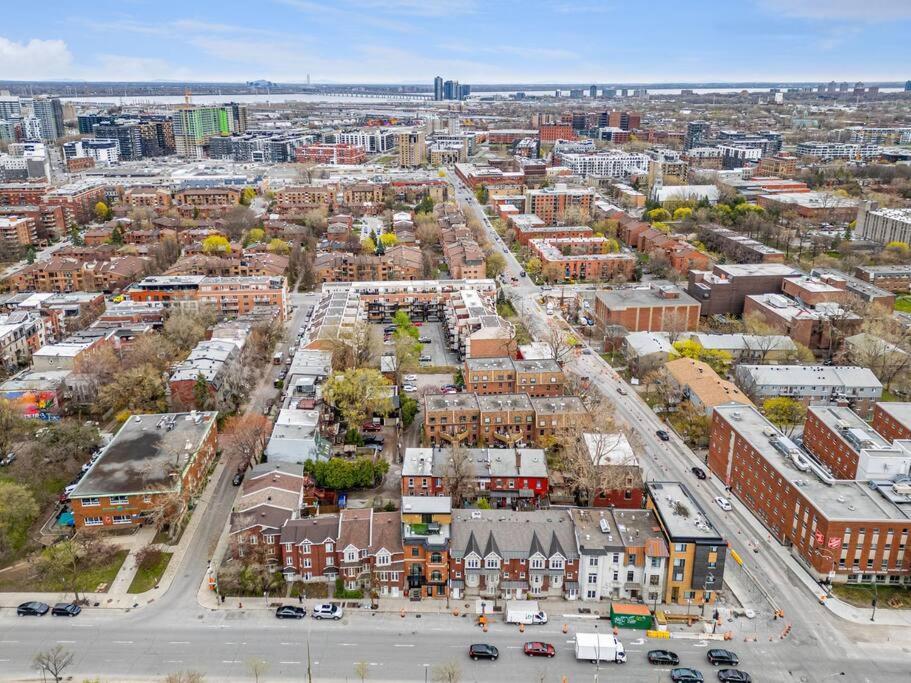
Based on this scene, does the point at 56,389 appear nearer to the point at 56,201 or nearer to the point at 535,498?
the point at 535,498

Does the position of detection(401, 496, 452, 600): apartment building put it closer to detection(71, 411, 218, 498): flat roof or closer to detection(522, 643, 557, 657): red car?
detection(522, 643, 557, 657): red car

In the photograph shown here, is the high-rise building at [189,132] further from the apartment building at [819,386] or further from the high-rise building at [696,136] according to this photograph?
the apartment building at [819,386]

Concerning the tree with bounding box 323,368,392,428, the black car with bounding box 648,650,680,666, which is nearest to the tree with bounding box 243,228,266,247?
the tree with bounding box 323,368,392,428

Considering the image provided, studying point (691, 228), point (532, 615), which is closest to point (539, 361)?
point (532, 615)

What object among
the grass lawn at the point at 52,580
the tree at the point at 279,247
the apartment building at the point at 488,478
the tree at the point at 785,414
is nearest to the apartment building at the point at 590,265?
the tree at the point at 279,247

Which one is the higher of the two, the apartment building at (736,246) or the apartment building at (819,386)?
the apartment building at (736,246)

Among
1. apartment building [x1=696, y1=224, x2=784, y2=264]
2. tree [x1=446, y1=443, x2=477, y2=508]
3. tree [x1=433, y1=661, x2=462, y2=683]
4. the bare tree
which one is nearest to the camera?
tree [x1=433, y1=661, x2=462, y2=683]
